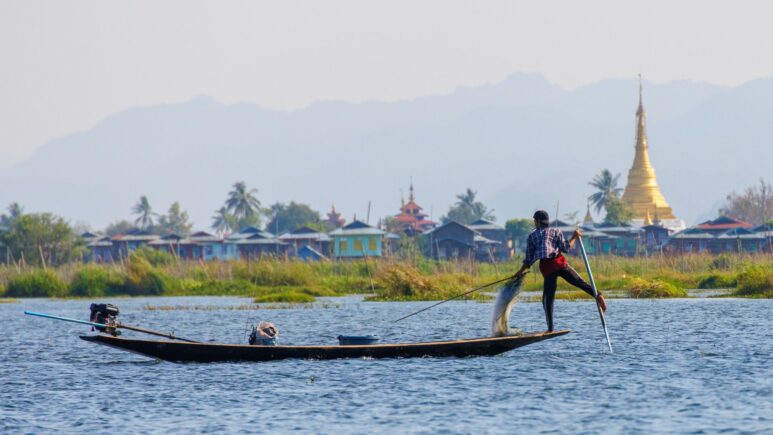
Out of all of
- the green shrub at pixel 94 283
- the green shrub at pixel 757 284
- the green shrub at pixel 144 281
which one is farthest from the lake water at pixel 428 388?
the green shrub at pixel 94 283

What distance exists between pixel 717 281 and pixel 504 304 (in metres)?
29.9

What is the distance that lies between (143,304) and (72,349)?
2076 centimetres

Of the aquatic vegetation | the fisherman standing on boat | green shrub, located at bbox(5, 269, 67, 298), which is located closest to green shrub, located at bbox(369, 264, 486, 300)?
the aquatic vegetation

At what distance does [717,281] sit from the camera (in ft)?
161

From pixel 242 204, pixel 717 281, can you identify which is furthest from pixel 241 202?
pixel 717 281

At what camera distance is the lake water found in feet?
51.3

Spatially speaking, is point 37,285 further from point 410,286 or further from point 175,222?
point 175,222

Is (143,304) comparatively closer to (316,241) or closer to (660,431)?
(660,431)

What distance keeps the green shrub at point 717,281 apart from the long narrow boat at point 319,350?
29397 millimetres

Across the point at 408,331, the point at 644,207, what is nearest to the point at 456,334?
the point at 408,331

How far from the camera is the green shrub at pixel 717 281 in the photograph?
159 feet

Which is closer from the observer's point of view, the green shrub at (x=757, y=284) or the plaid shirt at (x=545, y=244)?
the plaid shirt at (x=545, y=244)

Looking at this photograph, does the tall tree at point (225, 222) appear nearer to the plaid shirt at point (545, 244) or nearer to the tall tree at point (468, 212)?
the tall tree at point (468, 212)

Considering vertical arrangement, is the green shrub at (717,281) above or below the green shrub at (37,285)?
below
